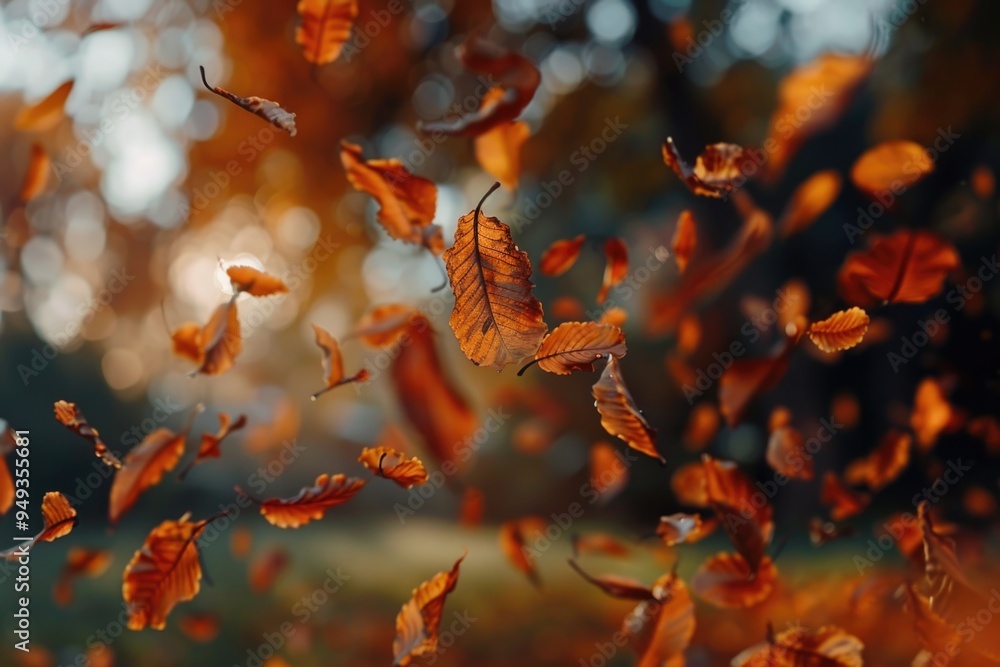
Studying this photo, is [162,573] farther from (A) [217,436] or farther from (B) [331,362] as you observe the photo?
(B) [331,362]

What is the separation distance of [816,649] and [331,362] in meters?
0.81

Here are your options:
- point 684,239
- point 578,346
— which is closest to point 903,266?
point 684,239

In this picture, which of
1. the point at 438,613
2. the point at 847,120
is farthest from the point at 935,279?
the point at 847,120

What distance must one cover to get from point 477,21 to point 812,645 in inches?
116

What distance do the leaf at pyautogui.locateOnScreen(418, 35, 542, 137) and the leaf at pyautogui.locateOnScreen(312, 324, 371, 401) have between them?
32 centimetres

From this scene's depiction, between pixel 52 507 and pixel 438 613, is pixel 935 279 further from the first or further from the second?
pixel 52 507

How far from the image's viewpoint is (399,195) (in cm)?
92

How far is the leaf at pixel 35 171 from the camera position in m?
1.22

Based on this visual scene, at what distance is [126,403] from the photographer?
7.16 meters

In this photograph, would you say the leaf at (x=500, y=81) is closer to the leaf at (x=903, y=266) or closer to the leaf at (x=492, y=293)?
the leaf at (x=492, y=293)

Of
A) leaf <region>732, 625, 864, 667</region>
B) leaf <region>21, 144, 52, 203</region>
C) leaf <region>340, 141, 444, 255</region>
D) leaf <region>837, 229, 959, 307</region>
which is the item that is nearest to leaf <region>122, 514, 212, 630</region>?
leaf <region>340, 141, 444, 255</region>

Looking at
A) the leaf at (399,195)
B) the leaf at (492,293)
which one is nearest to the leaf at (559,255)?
the leaf at (399,195)

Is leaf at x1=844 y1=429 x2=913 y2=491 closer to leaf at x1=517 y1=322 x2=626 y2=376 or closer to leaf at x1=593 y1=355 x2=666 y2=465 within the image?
leaf at x1=593 y1=355 x2=666 y2=465

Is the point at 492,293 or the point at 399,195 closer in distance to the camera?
the point at 492,293
